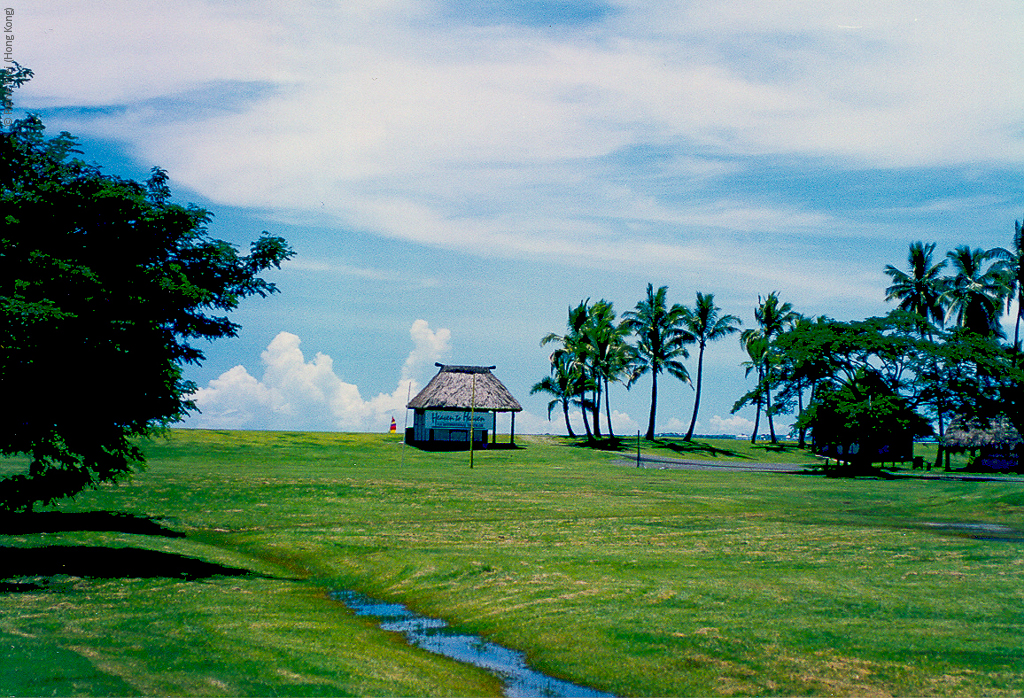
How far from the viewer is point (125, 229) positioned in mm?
23203

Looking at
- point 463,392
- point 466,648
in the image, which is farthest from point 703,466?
point 466,648

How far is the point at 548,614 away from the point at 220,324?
13485 millimetres

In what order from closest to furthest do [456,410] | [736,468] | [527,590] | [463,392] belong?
[527,590]
[736,468]
[456,410]
[463,392]

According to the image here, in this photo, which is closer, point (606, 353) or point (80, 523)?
point (80, 523)

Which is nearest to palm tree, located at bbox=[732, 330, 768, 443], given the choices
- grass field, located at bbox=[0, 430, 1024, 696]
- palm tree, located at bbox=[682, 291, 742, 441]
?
palm tree, located at bbox=[682, 291, 742, 441]

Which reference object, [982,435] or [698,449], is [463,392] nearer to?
[698,449]

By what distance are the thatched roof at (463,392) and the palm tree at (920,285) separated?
40142 millimetres

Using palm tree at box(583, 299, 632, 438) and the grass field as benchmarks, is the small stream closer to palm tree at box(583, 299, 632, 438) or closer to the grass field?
the grass field

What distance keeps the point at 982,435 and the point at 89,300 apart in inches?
2954

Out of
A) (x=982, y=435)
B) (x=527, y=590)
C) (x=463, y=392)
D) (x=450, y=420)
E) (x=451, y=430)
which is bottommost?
(x=527, y=590)

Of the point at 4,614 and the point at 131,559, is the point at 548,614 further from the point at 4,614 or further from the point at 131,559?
the point at 131,559

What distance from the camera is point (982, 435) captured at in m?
75.0

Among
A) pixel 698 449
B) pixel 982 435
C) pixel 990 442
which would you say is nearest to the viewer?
pixel 990 442

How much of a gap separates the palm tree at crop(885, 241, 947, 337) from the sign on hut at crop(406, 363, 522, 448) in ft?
132
